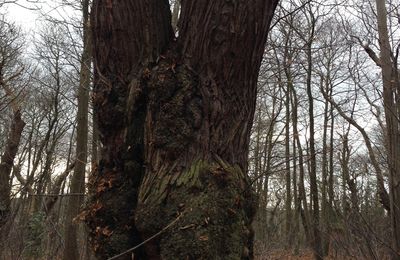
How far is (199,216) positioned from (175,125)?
0.53 meters

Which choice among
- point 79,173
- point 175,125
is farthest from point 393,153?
point 79,173

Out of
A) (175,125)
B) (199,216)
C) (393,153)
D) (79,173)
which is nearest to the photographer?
(199,216)

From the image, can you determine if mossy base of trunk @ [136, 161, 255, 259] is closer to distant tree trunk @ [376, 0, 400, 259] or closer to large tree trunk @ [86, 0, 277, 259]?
large tree trunk @ [86, 0, 277, 259]

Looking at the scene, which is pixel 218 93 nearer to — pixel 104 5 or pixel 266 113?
pixel 104 5

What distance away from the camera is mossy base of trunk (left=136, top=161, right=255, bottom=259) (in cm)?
203

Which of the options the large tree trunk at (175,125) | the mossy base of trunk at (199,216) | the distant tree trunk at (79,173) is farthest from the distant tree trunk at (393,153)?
the distant tree trunk at (79,173)

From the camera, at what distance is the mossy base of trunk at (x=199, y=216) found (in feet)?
6.64

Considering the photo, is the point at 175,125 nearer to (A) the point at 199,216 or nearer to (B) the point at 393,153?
(A) the point at 199,216

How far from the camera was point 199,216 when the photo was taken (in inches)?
80.5

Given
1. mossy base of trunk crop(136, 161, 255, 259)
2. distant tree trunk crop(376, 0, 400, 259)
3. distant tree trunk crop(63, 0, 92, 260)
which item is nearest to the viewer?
mossy base of trunk crop(136, 161, 255, 259)

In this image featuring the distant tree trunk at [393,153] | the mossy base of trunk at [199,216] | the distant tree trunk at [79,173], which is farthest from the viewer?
the distant tree trunk at [79,173]

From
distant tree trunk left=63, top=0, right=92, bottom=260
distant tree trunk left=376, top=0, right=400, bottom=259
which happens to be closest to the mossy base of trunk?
distant tree trunk left=376, top=0, right=400, bottom=259

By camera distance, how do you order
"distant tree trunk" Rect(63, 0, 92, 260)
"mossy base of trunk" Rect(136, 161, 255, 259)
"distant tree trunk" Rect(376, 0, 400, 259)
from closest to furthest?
1. "mossy base of trunk" Rect(136, 161, 255, 259)
2. "distant tree trunk" Rect(376, 0, 400, 259)
3. "distant tree trunk" Rect(63, 0, 92, 260)

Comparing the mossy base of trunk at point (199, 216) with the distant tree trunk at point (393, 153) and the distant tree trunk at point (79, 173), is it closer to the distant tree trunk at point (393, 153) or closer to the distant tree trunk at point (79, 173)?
the distant tree trunk at point (393, 153)
